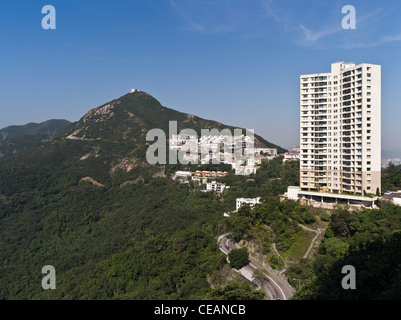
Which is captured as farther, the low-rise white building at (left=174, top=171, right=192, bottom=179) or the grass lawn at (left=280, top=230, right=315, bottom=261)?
the low-rise white building at (left=174, top=171, right=192, bottom=179)

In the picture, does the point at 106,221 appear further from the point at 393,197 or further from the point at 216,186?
the point at 393,197

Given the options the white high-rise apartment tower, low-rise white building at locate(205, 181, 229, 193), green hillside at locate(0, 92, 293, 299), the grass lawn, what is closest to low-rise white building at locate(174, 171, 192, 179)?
green hillside at locate(0, 92, 293, 299)

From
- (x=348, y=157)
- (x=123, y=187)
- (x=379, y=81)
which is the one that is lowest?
(x=123, y=187)

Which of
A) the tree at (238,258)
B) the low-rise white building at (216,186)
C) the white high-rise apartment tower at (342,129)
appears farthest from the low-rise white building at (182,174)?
the tree at (238,258)

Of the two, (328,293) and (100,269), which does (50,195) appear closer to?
(100,269)

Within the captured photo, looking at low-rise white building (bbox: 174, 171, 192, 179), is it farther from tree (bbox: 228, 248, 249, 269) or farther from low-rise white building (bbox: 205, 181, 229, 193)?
tree (bbox: 228, 248, 249, 269)

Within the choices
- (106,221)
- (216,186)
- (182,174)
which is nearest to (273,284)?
(216,186)
